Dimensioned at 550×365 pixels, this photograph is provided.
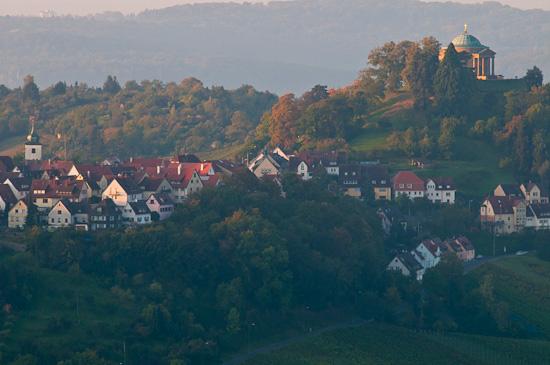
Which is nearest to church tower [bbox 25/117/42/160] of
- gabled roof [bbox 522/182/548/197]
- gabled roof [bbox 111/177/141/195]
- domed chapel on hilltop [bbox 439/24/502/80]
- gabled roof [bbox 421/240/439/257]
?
gabled roof [bbox 111/177/141/195]

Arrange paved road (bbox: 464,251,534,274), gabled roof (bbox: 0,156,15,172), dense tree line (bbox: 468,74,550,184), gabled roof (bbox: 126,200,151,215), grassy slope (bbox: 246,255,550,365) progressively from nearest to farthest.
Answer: grassy slope (bbox: 246,255,550,365)
gabled roof (bbox: 126,200,151,215)
paved road (bbox: 464,251,534,274)
gabled roof (bbox: 0,156,15,172)
dense tree line (bbox: 468,74,550,184)

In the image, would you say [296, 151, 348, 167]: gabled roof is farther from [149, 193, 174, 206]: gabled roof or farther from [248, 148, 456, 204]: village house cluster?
[149, 193, 174, 206]: gabled roof

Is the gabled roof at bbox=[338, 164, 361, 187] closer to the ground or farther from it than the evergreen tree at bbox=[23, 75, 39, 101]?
closer to the ground

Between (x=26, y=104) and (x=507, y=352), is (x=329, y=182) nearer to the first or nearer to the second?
(x=507, y=352)

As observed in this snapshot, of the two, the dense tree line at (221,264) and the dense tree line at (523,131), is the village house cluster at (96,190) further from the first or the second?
the dense tree line at (523,131)

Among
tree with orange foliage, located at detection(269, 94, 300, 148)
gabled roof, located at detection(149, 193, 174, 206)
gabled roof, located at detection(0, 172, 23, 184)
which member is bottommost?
gabled roof, located at detection(149, 193, 174, 206)

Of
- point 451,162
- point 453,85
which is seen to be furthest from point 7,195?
point 453,85

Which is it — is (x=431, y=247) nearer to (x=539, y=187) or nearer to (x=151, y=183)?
(x=539, y=187)
